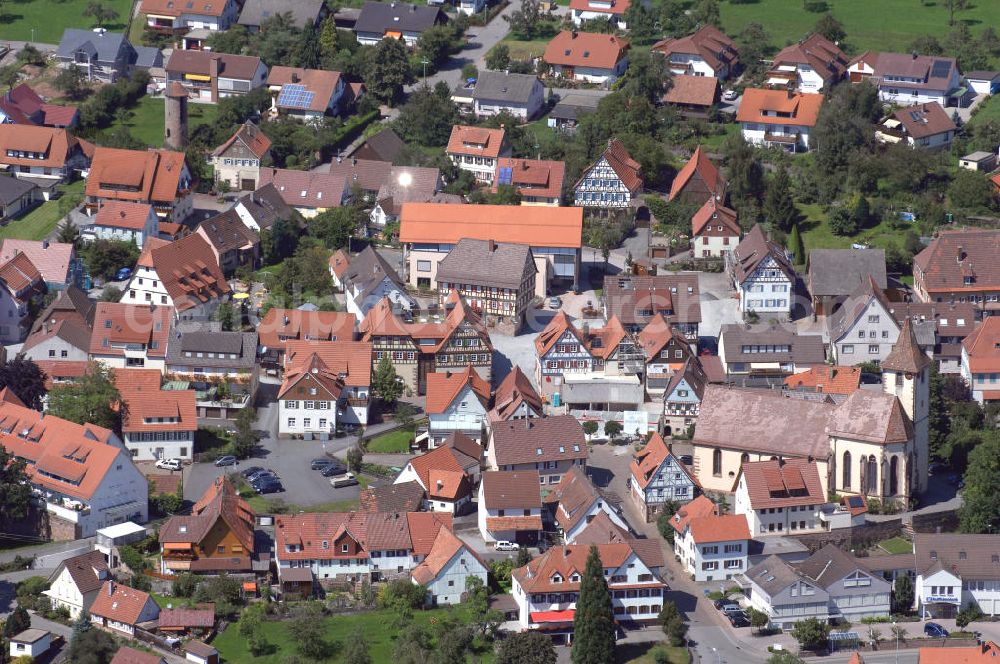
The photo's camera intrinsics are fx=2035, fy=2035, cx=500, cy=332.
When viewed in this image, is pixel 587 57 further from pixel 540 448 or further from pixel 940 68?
pixel 540 448

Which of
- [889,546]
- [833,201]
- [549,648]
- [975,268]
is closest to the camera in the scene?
[549,648]

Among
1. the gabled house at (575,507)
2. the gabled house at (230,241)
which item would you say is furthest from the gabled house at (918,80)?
the gabled house at (575,507)

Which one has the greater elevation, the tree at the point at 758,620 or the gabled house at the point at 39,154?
the tree at the point at 758,620

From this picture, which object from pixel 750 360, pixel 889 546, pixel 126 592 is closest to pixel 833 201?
pixel 750 360

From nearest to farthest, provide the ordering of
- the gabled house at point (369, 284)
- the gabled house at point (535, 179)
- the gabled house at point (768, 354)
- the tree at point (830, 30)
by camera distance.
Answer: the gabled house at point (768, 354) → the gabled house at point (369, 284) → the gabled house at point (535, 179) → the tree at point (830, 30)

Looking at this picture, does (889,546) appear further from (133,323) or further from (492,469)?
(133,323)

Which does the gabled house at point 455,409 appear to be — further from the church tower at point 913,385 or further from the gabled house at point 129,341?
the church tower at point 913,385
